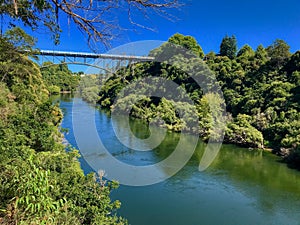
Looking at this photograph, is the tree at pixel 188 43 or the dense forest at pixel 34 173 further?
the tree at pixel 188 43

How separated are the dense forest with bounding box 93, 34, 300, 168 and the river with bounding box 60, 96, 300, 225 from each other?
2918 millimetres

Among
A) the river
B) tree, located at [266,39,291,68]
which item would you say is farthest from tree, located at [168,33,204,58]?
the river

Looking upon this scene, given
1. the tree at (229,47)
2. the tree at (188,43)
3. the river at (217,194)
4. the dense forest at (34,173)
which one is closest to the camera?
the dense forest at (34,173)

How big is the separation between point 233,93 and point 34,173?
82.6 feet

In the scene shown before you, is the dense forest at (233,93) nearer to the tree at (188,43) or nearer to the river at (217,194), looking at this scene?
the tree at (188,43)

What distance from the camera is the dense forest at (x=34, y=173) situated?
247 cm

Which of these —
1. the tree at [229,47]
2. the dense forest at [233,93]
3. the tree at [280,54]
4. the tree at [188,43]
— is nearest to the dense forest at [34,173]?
the dense forest at [233,93]

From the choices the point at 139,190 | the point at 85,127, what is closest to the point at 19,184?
the point at 139,190

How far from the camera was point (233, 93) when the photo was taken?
26.1 meters

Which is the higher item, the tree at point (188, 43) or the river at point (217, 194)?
the tree at point (188, 43)

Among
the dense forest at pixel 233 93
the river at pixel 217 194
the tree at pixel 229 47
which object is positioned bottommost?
the river at pixel 217 194

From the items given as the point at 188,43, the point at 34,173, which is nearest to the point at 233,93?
the point at 188,43

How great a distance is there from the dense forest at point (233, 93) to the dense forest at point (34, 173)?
451 cm

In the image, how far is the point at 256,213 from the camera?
32.7 feet
